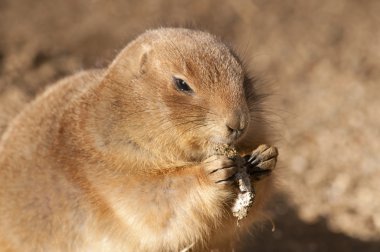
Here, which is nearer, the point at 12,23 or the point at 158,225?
the point at 158,225

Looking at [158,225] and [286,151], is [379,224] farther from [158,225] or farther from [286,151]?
[158,225]

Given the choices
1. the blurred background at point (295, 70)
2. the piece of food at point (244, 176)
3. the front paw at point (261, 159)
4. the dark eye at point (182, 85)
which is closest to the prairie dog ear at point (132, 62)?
the dark eye at point (182, 85)

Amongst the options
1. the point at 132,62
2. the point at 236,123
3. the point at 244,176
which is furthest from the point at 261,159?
the point at 132,62

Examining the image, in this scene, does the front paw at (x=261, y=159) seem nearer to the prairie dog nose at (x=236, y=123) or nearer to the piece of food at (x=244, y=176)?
the piece of food at (x=244, y=176)

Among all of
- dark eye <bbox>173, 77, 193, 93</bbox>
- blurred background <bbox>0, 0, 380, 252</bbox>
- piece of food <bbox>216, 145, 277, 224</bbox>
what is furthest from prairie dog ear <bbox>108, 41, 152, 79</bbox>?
blurred background <bbox>0, 0, 380, 252</bbox>

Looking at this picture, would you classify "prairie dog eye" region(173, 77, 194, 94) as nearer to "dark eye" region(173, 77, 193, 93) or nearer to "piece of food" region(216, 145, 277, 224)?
"dark eye" region(173, 77, 193, 93)

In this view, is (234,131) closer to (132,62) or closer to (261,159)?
(261,159)

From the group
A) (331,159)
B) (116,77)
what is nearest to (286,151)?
(331,159)
